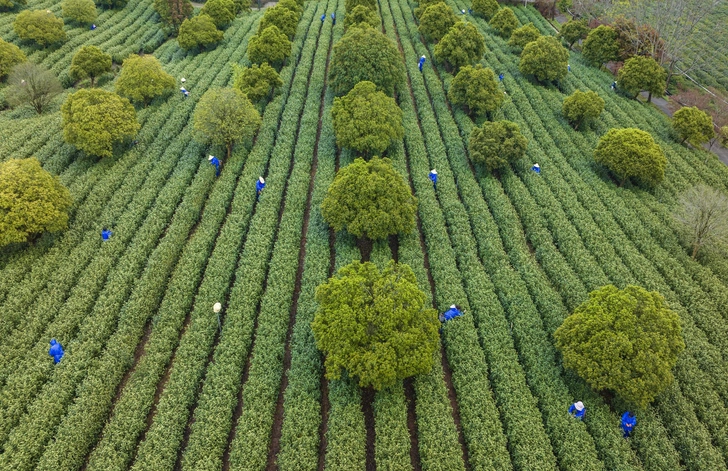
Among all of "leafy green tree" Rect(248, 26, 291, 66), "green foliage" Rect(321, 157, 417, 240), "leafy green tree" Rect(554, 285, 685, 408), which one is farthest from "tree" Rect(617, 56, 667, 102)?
"leafy green tree" Rect(248, 26, 291, 66)

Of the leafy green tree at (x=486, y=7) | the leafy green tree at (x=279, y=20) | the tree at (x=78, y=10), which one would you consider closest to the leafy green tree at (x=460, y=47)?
the leafy green tree at (x=279, y=20)

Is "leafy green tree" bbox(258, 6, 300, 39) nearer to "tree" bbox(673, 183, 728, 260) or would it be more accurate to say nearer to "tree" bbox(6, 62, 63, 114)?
"tree" bbox(6, 62, 63, 114)

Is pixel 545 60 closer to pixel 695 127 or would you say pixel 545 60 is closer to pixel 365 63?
pixel 695 127

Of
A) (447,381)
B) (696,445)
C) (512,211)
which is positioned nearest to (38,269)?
(447,381)

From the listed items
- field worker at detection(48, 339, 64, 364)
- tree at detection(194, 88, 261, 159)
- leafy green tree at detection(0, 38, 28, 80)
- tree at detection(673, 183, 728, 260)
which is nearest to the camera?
field worker at detection(48, 339, 64, 364)

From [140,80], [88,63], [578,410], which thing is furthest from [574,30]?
[88,63]

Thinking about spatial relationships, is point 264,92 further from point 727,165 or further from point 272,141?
point 727,165
